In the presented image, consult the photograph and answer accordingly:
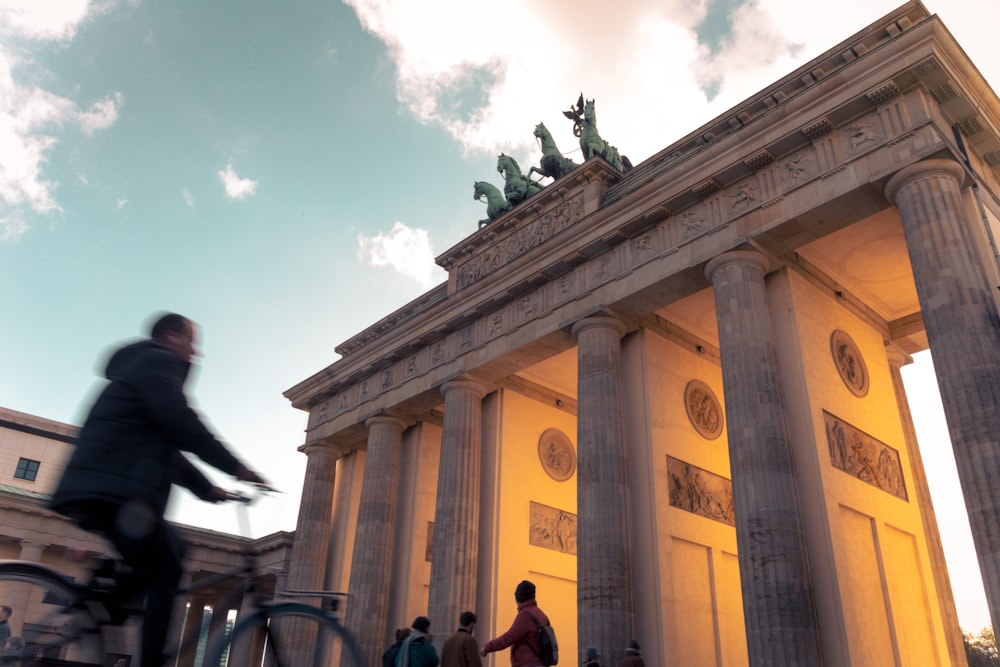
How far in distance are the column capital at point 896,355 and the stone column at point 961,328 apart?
7072 millimetres

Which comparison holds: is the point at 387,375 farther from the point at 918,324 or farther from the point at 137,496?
the point at 137,496

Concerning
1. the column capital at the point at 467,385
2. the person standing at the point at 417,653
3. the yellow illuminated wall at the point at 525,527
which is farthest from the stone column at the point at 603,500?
the person standing at the point at 417,653

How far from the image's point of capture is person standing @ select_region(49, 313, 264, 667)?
3.42 metres

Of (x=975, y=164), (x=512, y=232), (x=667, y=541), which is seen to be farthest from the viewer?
(x=512, y=232)

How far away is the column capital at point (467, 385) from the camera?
23.4m

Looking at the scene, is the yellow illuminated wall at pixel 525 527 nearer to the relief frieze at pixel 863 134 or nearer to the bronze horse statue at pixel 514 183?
the bronze horse statue at pixel 514 183

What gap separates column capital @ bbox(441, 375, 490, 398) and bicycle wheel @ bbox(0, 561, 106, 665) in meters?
19.9

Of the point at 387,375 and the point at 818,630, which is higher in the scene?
the point at 387,375

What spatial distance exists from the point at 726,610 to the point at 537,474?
24.3ft

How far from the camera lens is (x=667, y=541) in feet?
58.9

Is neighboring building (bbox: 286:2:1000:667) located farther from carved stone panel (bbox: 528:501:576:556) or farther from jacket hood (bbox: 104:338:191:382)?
jacket hood (bbox: 104:338:191:382)

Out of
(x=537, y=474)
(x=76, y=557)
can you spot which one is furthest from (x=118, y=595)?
(x=537, y=474)

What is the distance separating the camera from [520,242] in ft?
78.1

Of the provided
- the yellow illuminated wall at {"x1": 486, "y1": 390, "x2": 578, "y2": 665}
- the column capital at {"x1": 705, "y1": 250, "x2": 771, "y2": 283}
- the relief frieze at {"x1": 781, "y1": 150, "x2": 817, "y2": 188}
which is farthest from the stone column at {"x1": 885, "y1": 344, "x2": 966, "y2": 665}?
the yellow illuminated wall at {"x1": 486, "y1": 390, "x2": 578, "y2": 665}
